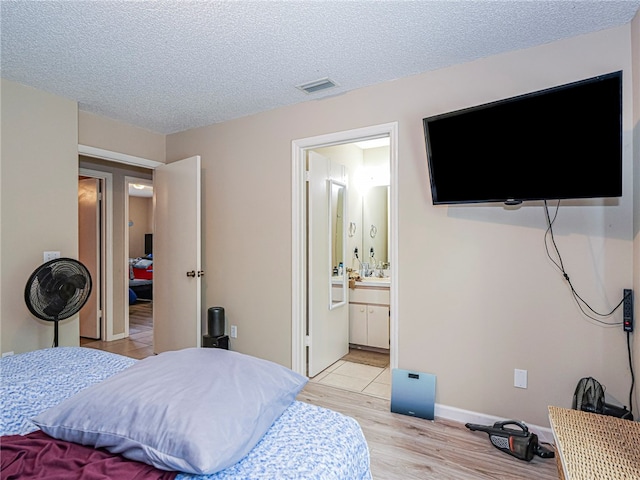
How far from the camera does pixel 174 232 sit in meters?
3.62

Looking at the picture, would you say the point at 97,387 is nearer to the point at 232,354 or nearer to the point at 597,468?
the point at 232,354

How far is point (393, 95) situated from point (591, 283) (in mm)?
1795

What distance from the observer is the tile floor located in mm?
2988

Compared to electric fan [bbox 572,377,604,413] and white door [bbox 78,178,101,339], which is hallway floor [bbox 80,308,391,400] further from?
electric fan [bbox 572,377,604,413]

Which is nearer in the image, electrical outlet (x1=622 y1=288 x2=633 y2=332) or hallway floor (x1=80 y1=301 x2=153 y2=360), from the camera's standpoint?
electrical outlet (x1=622 y1=288 x2=633 y2=332)

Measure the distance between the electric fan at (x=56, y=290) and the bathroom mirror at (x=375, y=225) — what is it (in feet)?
10.2

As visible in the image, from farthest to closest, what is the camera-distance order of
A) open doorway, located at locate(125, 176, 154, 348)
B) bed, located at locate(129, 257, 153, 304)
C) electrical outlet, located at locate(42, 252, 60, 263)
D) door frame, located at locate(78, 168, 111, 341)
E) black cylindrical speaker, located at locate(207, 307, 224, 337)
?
bed, located at locate(129, 257, 153, 304), open doorway, located at locate(125, 176, 154, 348), door frame, located at locate(78, 168, 111, 341), black cylindrical speaker, located at locate(207, 307, 224, 337), electrical outlet, located at locate(42, 252, 60, 263)

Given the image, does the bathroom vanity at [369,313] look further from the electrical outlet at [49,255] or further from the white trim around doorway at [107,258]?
the white trim around doorway at [107,258]

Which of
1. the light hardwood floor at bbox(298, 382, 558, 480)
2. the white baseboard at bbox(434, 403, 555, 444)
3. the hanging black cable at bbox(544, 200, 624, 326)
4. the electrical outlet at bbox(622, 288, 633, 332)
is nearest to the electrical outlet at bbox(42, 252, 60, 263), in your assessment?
the light hardwood floor at bbox(298, 382, 558, 480)

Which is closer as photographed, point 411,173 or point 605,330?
point 605,330

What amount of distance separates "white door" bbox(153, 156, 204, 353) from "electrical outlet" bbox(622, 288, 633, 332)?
10.4 feet

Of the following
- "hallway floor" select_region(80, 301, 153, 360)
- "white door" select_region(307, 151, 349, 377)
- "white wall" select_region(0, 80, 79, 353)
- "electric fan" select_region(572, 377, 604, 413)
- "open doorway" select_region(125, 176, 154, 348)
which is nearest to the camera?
"electric fan" select_region(572, 377, 604, 413)

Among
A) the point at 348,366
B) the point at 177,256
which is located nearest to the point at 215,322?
the point at 177,256

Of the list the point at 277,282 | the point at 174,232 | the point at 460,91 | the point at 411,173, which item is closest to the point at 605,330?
the point at 411,173
